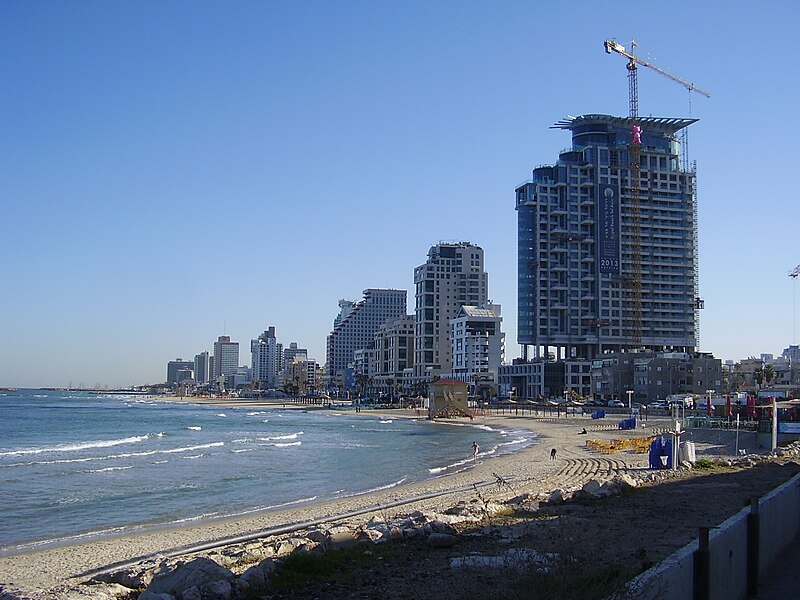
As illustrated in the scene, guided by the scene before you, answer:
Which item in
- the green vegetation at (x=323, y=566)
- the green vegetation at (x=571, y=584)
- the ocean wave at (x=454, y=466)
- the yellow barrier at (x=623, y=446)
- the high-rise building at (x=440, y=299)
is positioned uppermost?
the high-rise building at (x=440, y=299)

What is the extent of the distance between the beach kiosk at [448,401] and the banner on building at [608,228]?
2335 inches

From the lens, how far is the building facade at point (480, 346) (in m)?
157

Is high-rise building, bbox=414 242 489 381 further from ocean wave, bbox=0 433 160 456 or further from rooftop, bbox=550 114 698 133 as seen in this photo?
ocean wave, bbox=0 433 160 456

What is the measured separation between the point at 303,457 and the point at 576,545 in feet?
114

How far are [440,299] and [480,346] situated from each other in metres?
27.3

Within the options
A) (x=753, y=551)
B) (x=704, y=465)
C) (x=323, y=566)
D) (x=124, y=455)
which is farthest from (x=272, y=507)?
(x=124, y=455)

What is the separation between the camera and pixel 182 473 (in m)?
36.6

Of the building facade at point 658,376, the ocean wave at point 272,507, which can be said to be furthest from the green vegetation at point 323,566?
the building facade at point 658,376

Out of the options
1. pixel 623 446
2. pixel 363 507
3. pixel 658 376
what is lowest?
pixel 623 446

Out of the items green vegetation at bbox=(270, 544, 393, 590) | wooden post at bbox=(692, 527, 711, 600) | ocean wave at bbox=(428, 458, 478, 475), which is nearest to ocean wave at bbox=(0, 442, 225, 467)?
ocean wave at bbox=(428, 458, 478, 475)

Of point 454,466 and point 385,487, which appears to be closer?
point 385,487

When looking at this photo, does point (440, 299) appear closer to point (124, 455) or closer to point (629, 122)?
point (629, 122)

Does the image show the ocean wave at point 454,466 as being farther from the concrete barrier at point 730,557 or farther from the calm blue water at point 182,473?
the concrete barrier at point 730,557

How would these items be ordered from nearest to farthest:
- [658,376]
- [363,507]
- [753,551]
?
[753,551] → [363,507] → [658,376]
